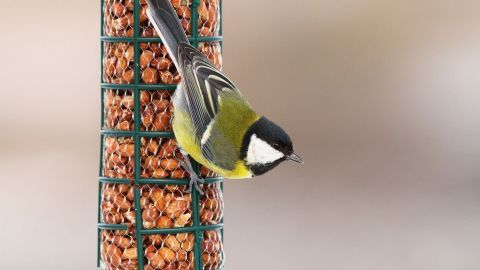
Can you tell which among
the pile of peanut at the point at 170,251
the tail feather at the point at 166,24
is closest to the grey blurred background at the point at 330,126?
the pile of peanut at the point at 170,251

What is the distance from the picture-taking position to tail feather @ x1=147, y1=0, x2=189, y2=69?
10.7 feet

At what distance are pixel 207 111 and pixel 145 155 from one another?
290 mm

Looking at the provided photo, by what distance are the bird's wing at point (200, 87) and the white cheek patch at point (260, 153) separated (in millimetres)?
165

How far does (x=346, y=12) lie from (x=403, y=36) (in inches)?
12.3

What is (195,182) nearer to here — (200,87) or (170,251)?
(170,251)

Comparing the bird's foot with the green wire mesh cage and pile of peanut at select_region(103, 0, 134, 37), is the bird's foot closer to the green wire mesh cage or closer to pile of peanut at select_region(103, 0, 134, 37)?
the green wire mesh cage

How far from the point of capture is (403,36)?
5.40 meters

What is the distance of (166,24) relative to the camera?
3271 mm

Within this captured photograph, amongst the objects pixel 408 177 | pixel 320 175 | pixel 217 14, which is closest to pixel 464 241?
pixel 408 177

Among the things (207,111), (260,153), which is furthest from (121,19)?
(260,153)

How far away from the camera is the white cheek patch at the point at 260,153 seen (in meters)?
3.15

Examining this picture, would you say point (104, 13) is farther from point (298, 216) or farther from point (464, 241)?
point (464, 241)

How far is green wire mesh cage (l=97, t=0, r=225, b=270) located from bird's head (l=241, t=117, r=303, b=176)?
314 millimetres

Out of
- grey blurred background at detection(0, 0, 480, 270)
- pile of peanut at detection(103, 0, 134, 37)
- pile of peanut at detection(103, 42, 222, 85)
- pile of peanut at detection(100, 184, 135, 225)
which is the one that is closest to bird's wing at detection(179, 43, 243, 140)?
pile of peanut at detection(103, 42, 222, 85)
